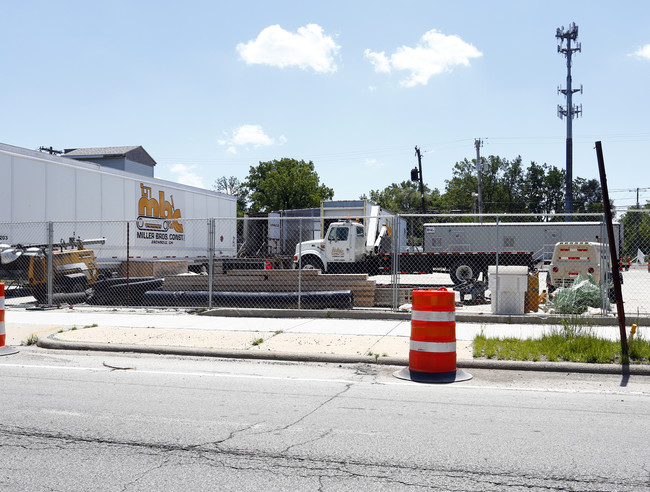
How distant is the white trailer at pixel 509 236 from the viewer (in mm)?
28172

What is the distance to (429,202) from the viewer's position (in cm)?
8544

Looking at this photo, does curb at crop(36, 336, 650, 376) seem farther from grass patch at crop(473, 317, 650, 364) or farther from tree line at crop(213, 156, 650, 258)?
tree line at crop(213, 156, 650, 258)

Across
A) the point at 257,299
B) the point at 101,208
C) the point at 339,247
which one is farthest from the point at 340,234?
the point at 257,299

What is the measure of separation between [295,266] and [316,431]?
17.6 m

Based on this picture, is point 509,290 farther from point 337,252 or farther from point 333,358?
point 337,252

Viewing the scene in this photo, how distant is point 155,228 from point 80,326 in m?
11.5

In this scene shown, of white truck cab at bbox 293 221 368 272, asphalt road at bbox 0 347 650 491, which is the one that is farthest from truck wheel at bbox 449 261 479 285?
asphalt road at bbox 0 347 650 491

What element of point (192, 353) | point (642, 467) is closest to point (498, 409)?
point (642, 467)

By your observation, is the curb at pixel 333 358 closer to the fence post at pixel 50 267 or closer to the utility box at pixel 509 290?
the utility box at pixel 509 290

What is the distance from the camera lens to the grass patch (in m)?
8.18

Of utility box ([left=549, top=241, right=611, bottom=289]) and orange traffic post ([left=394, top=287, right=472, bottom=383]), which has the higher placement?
utility box ([left=549, top=241, right=611, bottom=289])

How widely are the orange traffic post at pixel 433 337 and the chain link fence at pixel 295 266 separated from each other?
2442 millimetres

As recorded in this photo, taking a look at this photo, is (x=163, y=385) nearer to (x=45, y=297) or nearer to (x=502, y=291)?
(x=502, y=291)

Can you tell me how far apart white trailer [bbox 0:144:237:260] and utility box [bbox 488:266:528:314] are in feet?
19.3
